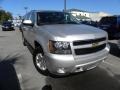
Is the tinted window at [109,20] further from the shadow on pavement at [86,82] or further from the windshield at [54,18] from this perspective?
the shadow on pavement at [86,82]

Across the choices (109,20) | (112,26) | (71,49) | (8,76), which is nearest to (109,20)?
(109,20)

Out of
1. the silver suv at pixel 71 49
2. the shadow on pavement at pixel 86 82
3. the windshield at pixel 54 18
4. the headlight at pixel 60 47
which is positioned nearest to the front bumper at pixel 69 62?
the silver suv at pixel 71 49

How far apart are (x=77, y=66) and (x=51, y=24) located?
206 centimetres

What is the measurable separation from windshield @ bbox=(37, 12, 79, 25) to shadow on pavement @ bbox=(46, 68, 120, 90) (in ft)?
6.38

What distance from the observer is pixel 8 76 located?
253 inches

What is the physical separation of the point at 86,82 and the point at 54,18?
2669 millimetres

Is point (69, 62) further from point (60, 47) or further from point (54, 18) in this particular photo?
point (54, 18)

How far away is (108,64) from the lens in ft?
25.2

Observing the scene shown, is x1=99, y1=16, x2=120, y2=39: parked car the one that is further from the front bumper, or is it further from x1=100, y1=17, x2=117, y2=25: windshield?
the front bumper

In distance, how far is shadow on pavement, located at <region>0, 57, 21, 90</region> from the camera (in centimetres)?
561

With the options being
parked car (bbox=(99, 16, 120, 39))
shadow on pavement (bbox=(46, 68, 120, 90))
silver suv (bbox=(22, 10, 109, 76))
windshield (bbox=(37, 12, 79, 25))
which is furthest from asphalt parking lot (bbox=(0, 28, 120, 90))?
parked car (bbox=(99, 16, 120, 39))

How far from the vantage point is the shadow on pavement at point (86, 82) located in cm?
546

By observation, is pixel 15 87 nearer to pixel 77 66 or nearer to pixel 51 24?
pixel 77 66

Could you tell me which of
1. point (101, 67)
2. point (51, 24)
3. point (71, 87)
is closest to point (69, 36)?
point (71, 87)
